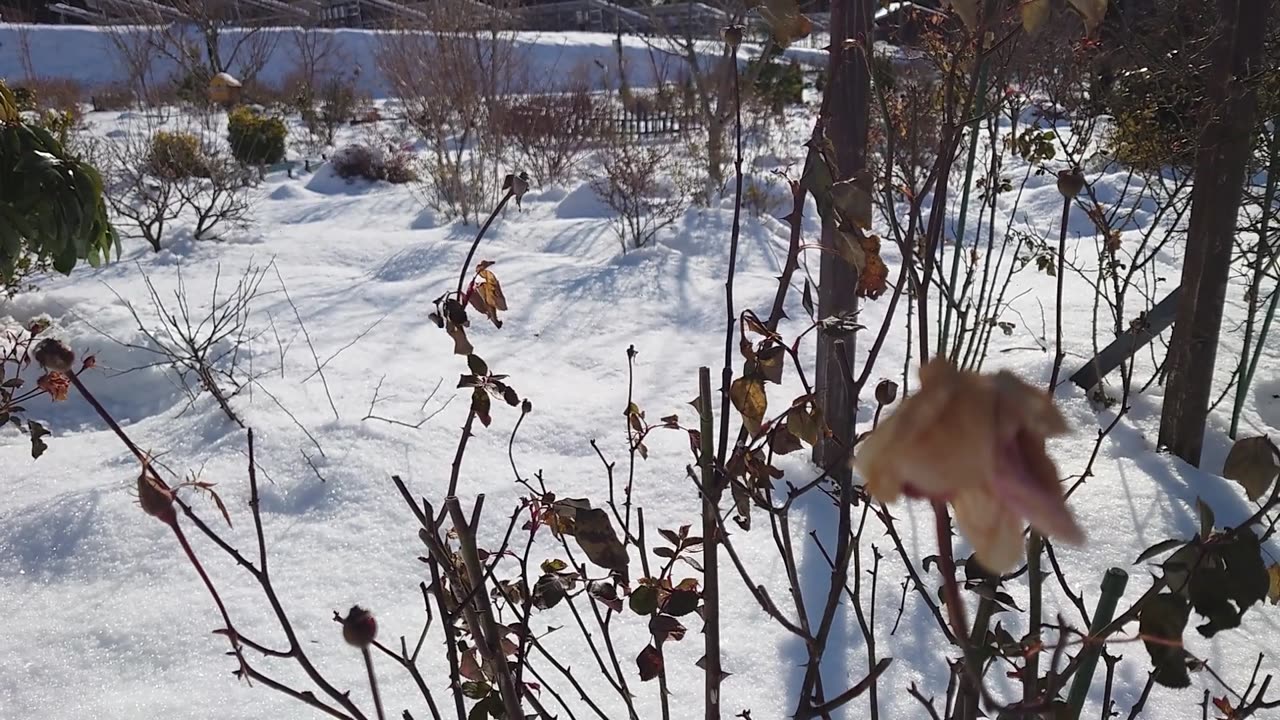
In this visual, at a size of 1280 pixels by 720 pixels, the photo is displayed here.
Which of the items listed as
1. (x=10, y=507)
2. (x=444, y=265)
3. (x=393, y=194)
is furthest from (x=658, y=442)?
(x=393, y=194)

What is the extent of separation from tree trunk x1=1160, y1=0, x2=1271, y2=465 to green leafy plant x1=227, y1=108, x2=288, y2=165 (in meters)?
8.61

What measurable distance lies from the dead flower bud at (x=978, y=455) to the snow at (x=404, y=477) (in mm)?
280

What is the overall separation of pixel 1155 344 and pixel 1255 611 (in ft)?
5.83

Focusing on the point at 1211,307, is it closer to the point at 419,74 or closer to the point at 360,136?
the point at 419,74

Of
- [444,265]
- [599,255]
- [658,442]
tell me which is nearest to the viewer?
[658,442]

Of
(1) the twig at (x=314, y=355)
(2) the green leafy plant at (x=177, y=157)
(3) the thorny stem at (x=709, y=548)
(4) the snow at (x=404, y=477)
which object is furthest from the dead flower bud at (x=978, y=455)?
(2) the green leafy plant at (x=177, y=157)

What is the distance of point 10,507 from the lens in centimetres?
221

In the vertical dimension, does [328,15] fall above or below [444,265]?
above

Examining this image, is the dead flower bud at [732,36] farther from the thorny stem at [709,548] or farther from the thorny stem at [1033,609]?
the thorny stem at [1033,609]

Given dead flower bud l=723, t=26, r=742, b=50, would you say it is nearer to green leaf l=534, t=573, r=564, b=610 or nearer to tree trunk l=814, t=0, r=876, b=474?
green leaf l=534, t=573, r=564, b=610

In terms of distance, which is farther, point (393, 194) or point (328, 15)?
point (328, 15)

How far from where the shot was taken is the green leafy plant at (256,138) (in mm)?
8703

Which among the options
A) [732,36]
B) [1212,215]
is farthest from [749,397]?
[1212,215]

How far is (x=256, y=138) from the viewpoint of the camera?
8.74 m
